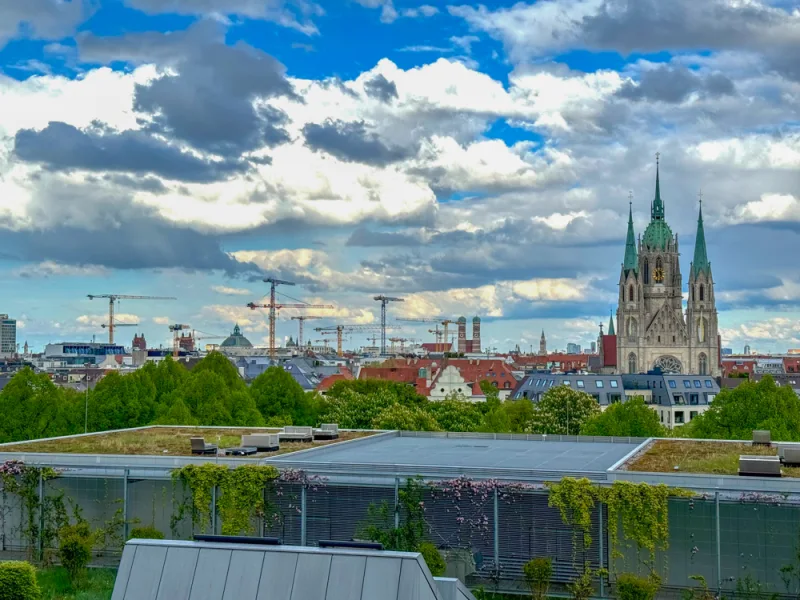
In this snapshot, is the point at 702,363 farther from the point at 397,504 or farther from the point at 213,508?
the point at 213,508

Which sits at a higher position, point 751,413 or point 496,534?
point 751,413

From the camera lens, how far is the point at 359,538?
96.1 ft

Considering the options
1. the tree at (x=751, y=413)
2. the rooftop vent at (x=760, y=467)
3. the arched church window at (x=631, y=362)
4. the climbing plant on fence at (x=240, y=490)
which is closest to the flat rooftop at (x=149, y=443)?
the climbing plant on fence at (x=240, y=490)

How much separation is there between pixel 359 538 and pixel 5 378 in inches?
4073

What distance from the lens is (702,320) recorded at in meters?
196

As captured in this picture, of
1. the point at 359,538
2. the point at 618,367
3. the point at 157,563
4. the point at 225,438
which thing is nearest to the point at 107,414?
the point at 225,438

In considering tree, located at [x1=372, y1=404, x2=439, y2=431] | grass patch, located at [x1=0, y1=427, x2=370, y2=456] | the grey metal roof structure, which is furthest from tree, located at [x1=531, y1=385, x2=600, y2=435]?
the grey metal roof structure

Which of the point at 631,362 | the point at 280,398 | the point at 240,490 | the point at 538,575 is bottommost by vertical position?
the point at 538,575

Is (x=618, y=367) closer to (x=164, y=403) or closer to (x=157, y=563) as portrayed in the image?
(x=164, y=403)

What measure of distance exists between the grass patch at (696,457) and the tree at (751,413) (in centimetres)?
2129

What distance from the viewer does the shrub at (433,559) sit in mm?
26297

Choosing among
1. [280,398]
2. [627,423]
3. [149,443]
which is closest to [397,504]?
[149,443]

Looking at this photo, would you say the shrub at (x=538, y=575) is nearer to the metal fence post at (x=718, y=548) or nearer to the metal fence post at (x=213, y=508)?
the metal fence post at (x=718, y=548)

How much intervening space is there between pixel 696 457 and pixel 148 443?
2008cm
